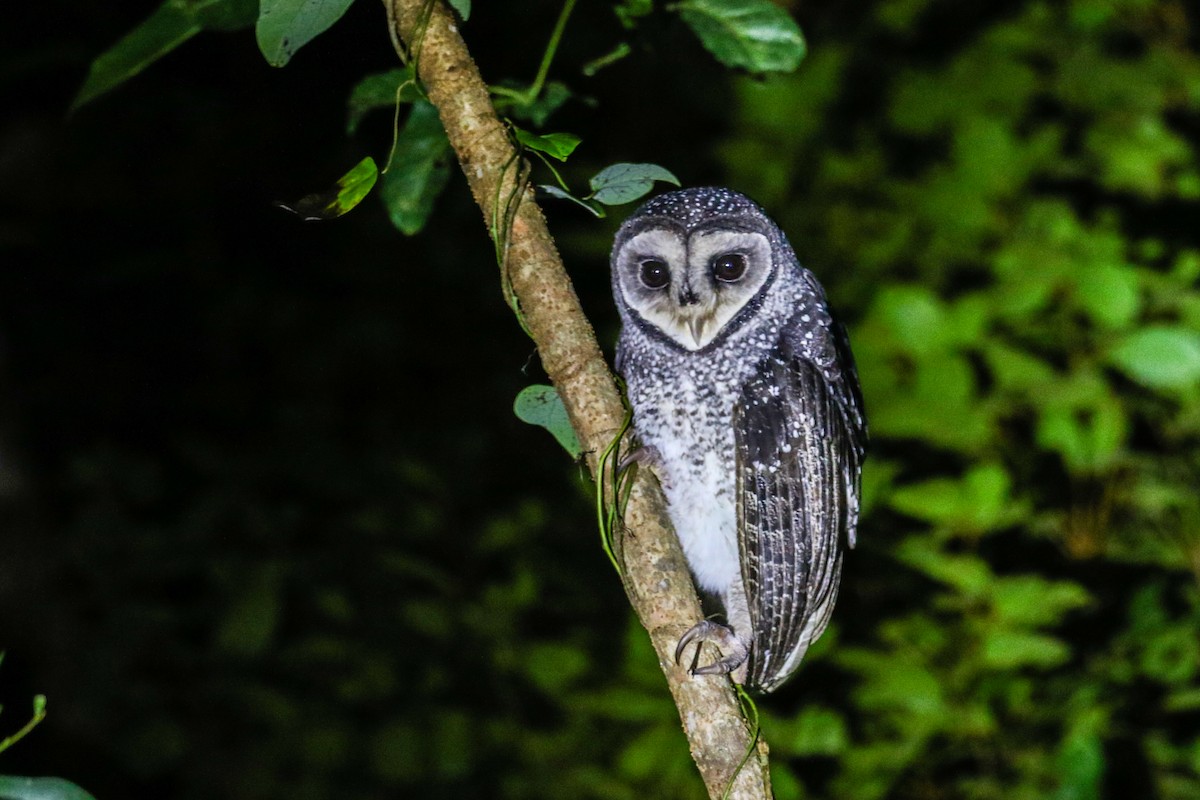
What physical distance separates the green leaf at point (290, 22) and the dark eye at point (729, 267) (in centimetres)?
89

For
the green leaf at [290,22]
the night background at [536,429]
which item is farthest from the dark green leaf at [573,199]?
the night background at [536,429]

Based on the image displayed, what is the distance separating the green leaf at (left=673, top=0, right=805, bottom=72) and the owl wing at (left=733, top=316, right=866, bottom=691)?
1.87 ft

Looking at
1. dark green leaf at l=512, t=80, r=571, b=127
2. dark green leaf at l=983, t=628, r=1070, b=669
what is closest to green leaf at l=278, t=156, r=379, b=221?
dark green leaf at l=512, t=80, r=571, b=127

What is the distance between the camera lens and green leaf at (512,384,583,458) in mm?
1519

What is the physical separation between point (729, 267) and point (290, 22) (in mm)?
946

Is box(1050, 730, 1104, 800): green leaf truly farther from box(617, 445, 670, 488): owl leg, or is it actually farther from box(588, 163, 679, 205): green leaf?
box(588, 163, 679, 205): green leaf

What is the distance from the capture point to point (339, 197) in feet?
4.41

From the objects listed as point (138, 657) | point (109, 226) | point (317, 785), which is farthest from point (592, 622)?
point (109, 226)

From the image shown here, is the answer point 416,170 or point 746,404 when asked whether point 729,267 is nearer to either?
point 746,404

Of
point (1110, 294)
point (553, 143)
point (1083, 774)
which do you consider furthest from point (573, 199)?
point (1110, 294)

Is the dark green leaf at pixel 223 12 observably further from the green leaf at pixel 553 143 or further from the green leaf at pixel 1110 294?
the green leaf at pixel 1110 294

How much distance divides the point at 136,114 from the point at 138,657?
6.61 feet

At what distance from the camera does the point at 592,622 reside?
3768 mm

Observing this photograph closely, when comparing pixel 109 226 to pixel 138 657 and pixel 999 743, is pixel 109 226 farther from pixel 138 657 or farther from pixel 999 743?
pixel 999 743
